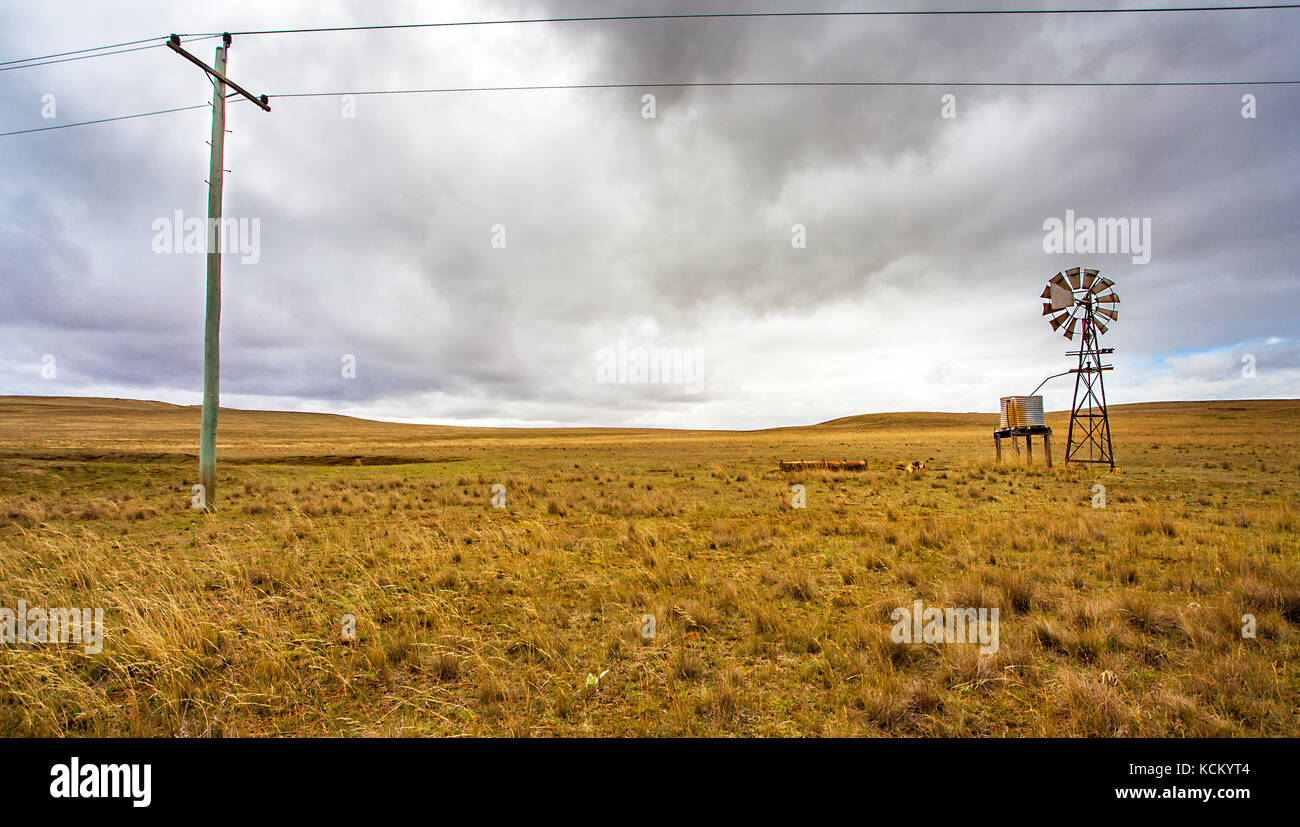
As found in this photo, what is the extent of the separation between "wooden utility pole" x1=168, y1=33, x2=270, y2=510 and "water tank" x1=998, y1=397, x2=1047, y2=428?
3565 cm

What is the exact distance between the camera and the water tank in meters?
27.5

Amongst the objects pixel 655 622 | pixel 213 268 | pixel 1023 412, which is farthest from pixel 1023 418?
pixel 213 268

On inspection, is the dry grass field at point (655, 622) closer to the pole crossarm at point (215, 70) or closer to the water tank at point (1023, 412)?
the pole crossarm at point (215, 70)

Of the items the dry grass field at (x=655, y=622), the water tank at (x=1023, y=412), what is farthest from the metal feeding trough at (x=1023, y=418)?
the dry grass field at (x=655, y=622)

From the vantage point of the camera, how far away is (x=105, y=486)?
16.7 meters

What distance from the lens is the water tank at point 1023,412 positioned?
90.2ft

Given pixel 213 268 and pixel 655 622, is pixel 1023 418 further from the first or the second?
pixel 213 268

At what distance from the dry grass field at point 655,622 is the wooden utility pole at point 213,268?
1799 millimetres

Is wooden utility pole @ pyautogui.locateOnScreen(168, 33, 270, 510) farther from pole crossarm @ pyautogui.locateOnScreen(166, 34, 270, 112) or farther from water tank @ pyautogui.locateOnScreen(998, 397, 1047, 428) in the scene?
water tank @ pyautogui.locateOnScreen(998, 397, 1047, 428)

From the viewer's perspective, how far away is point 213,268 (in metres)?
11.5

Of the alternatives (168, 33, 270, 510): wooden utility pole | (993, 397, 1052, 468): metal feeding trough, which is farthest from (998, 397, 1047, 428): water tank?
(168, 33, 270, 510): wooden utility pole
